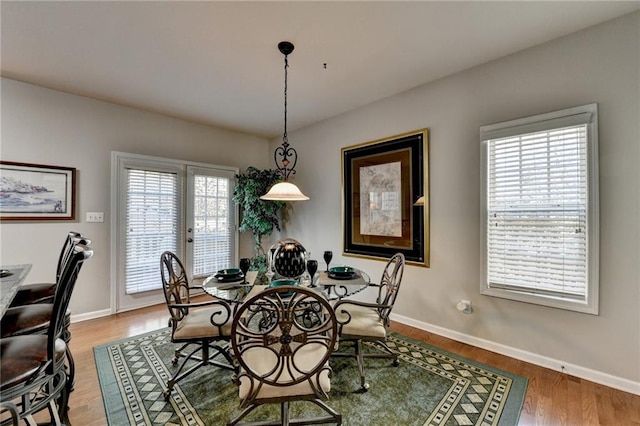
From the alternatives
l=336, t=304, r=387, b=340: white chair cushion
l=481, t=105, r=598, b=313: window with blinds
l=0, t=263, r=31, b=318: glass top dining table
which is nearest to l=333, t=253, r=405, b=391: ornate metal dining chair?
l=336, t=304, r=387, b=340: white chair cushion

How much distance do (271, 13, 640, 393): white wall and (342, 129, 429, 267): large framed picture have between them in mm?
119

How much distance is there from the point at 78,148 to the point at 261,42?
9.05 feet

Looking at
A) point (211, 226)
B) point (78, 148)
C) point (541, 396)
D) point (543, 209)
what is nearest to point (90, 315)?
point (211, 226)

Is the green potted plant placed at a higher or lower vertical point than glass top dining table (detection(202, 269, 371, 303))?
higher

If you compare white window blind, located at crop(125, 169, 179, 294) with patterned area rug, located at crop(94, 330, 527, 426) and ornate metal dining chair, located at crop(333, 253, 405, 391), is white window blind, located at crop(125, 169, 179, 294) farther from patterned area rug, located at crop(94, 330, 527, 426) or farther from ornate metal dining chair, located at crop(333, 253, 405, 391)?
ornate metal dining chair, located at crop(333, 253, 405, 391)

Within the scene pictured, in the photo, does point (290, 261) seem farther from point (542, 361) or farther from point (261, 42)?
point (542, 361)

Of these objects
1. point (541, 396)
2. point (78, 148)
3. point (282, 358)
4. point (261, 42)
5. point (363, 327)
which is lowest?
point (541, 396)

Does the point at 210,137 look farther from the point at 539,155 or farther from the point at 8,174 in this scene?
the point at 539,155

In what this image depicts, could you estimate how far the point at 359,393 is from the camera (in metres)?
1.96

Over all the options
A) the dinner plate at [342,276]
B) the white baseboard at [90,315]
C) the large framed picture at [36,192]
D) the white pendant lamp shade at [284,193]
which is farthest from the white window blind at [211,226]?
the dinner plate at [342,276]

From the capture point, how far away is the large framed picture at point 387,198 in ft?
10.3

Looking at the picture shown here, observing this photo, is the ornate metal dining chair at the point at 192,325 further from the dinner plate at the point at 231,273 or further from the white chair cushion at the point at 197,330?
the dinner plate at the point at 231,273

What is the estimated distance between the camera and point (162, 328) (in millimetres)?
3096

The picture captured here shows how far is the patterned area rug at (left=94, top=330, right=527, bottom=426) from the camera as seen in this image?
174 cm
